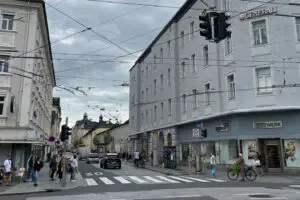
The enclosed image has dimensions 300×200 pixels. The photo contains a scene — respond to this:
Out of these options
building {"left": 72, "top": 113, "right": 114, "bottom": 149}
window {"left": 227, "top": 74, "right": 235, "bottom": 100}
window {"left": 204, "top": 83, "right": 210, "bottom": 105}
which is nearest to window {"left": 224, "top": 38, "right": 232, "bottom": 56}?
window {"left": 227, "top": 74, "right": 235, "bottom": 100}

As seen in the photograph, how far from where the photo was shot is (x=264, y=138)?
2164cm

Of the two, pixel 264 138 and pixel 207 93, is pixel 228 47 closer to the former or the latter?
pixel 207 93

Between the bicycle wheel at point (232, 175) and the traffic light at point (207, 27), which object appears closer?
the traffic light at point (207, 27)

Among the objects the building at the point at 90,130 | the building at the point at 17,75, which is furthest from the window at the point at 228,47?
the building at the point at 90,130

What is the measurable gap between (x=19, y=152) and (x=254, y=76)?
1838cm

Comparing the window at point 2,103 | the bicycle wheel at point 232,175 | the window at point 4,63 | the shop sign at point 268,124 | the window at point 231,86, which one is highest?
the window at point 4,63

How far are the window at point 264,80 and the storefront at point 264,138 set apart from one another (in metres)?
1.79

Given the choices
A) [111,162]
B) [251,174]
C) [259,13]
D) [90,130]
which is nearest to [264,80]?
[259,13]

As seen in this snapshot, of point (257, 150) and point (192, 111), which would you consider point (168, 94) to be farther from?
point (257, 150)

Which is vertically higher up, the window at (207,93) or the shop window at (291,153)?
the window at (207,93)

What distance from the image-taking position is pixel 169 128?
116ft

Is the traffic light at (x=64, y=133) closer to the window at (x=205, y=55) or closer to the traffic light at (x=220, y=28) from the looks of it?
the traffic light at (x=220, y=28)

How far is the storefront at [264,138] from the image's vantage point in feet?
67.9

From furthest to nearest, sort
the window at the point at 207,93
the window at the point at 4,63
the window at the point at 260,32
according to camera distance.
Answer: the window at the point at 207,93 < the window at the point at 260,32 < the window at the point at 4,63
